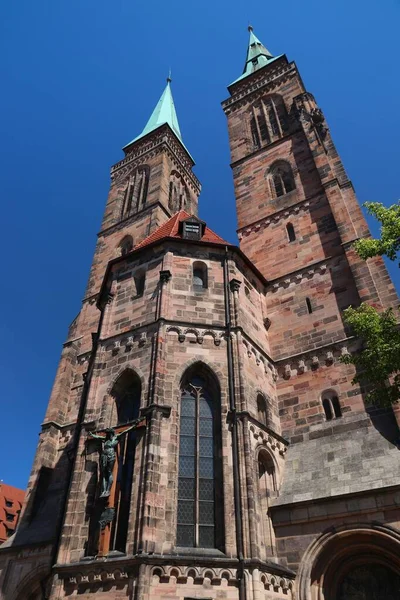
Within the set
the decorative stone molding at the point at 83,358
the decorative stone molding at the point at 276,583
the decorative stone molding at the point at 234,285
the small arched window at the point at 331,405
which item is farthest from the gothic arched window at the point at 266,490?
the decorative stone molding at the point at 83,358

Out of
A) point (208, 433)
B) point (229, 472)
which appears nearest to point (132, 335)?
point (208, 433)

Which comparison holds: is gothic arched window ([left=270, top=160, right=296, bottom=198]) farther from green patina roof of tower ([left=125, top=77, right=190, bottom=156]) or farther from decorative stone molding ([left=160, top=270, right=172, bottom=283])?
green patina roof of tower ([left=125, top=77, right=190, bottom=156])

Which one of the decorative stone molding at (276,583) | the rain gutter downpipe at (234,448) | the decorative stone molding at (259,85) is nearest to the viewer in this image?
the rain gutter downpipe at (234,448)

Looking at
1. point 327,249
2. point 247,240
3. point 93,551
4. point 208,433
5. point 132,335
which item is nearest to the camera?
point 93,551

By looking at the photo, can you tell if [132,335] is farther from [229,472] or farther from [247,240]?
[247,240]

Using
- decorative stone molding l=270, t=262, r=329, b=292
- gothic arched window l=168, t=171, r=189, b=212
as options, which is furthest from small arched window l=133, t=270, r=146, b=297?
gothic arched window l=168, t=171, r=189, b=212

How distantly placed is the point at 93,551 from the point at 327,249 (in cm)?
1355

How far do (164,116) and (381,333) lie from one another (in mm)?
34040

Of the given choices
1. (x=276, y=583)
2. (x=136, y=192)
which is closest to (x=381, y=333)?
(x=276, y=583)

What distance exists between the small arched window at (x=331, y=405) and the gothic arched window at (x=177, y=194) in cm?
1883

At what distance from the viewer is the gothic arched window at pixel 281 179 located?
22766 millimetres

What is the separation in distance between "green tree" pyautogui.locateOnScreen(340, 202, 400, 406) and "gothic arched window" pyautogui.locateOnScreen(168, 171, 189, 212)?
2054 centimetres

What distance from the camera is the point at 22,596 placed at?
15.1m

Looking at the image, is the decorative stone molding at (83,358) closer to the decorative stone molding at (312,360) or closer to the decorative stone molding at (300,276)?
the decorative stone molding at (300,276)
